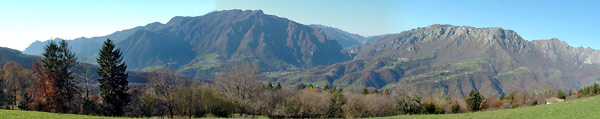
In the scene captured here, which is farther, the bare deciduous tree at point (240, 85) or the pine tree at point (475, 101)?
the pine tree at point (475, 101)

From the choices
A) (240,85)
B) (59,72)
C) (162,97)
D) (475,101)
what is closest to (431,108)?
(475,101)

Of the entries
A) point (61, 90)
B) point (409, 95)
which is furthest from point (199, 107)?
point (409, 95)

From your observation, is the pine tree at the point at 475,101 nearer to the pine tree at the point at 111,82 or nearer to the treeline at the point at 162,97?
the treeline at the point at 162,97

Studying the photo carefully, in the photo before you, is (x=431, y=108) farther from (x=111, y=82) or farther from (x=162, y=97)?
(x=111, y=82)

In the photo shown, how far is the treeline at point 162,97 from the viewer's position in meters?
55.3

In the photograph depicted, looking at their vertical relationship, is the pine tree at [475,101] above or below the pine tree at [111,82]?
below

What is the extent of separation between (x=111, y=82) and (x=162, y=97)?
10.8 metres

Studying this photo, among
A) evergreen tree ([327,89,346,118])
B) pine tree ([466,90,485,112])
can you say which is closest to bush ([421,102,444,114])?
pine tree ([466,90,485,112])

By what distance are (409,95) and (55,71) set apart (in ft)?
260

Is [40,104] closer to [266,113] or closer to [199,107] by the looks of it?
[199,107]

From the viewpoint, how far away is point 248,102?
70312 mm

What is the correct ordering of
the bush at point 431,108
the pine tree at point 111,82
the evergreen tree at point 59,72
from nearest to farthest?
the evergreen tree at point 59,72 → the pine tree at point 111,82 → the bush at point 431,108

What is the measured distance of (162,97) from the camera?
2581 inches

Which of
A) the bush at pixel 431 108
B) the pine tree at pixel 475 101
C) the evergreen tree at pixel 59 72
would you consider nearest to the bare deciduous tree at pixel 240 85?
the evergreen tree at pixel 59 72
